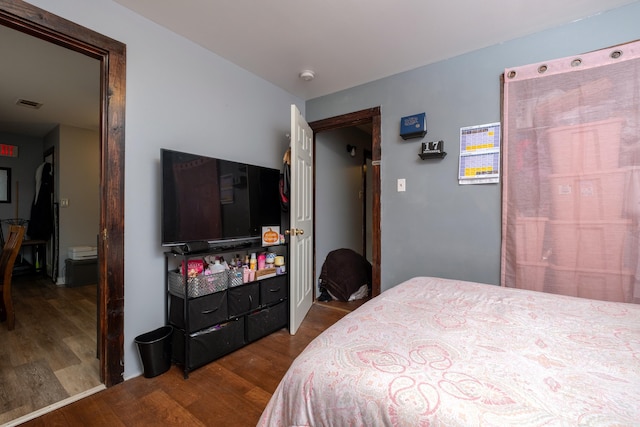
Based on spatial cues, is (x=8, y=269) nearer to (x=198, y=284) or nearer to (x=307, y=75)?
(x=198, y=284)

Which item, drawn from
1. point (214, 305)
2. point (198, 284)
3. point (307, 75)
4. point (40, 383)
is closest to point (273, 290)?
point (214, 305)

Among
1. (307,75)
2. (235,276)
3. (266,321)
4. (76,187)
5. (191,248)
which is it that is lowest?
(266,321)

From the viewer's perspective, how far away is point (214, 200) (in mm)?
2088

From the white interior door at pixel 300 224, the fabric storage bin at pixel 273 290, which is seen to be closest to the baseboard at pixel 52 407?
the fabric storage bin at pixel 273 290

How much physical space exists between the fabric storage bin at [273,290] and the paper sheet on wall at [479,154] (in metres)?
1.78

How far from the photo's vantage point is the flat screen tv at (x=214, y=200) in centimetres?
183

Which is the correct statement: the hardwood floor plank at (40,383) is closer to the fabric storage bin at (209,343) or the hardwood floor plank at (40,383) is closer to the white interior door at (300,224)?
the fabric storage bin at (209,343)

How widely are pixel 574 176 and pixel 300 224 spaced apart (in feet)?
6.79

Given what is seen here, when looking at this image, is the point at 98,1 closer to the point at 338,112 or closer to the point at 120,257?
the point at 120,257

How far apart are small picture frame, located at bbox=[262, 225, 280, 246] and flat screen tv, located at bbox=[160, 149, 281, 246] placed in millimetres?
39

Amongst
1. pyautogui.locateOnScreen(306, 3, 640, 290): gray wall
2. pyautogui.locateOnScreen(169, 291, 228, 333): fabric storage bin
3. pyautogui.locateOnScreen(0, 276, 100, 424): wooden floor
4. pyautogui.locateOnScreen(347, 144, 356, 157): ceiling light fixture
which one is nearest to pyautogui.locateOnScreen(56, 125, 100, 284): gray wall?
pyautogui.locateOnScreen(0, 276, 100, 424): wooden floor

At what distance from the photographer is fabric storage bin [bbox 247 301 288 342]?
7.36 feet

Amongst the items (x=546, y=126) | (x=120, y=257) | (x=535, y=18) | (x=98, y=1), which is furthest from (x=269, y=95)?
(x=546, y=126)

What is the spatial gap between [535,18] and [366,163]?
9.75 feet
